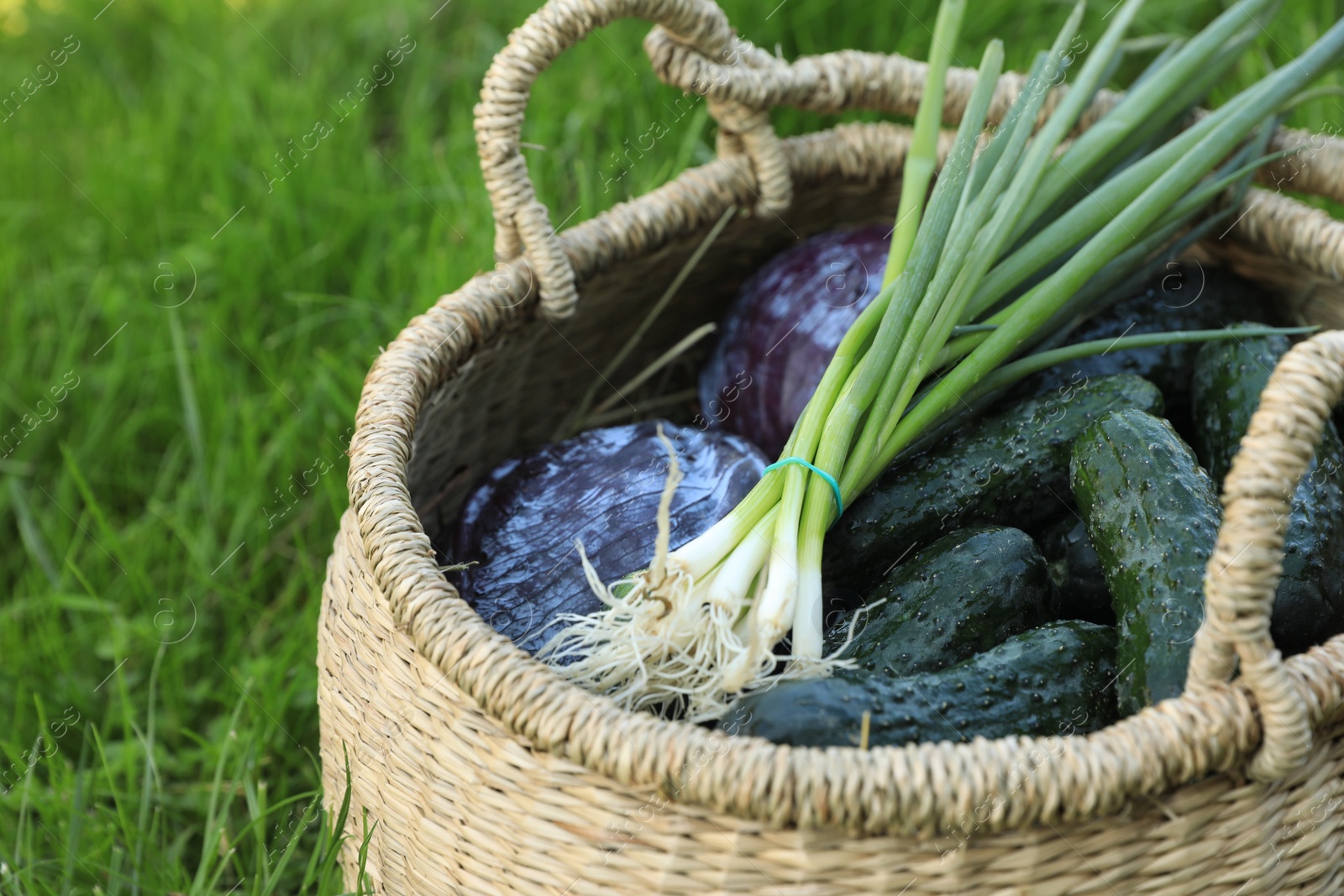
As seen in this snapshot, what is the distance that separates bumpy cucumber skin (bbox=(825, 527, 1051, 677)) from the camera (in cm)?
121

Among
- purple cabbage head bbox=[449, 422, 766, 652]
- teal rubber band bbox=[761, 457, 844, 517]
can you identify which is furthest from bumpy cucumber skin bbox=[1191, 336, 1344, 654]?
purple cabbage head bbox=[449, 422, 766, 652]

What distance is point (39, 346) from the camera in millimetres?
2232

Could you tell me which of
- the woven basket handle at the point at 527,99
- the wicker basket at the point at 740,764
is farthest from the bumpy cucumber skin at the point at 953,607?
the woven basket handle at the point at 527,99

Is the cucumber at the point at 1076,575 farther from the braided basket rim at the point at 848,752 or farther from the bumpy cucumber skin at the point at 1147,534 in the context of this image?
the braided basket rim at the point at 848,752

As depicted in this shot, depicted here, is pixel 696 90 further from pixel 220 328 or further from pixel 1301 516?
pixel 220 328

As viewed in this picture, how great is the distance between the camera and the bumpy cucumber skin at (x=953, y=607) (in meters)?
1.21

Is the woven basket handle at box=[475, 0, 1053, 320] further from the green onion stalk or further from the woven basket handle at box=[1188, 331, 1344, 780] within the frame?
the woven basket handle at box=[1188, 331, 1344, 780]

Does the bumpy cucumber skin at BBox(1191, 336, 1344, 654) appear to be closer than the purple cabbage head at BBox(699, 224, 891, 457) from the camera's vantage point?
Yes

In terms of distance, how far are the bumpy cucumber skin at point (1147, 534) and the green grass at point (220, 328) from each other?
103cm

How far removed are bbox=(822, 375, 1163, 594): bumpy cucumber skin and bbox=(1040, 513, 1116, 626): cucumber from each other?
0.05 m

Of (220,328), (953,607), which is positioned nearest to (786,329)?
(953,607)

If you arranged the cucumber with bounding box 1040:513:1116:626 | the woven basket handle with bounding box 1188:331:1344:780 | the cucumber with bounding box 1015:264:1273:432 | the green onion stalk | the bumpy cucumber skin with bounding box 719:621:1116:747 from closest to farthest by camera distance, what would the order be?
the woven basket handle with bounding box 1188:331:1344:780
the bumpy cucumber skin with bounding box 719:621:1116:747
the green onion stalk
the cucumber with bounding box 1040:513:1116:626
the cucumber with bounding box 1015:264:1273:432

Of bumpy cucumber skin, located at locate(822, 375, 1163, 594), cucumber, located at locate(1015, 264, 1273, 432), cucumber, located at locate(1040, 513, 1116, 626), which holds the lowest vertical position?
cucumber, located at locate(1040, 513, 1116, 626)

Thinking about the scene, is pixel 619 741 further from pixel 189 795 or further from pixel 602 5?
pixel 189 795
